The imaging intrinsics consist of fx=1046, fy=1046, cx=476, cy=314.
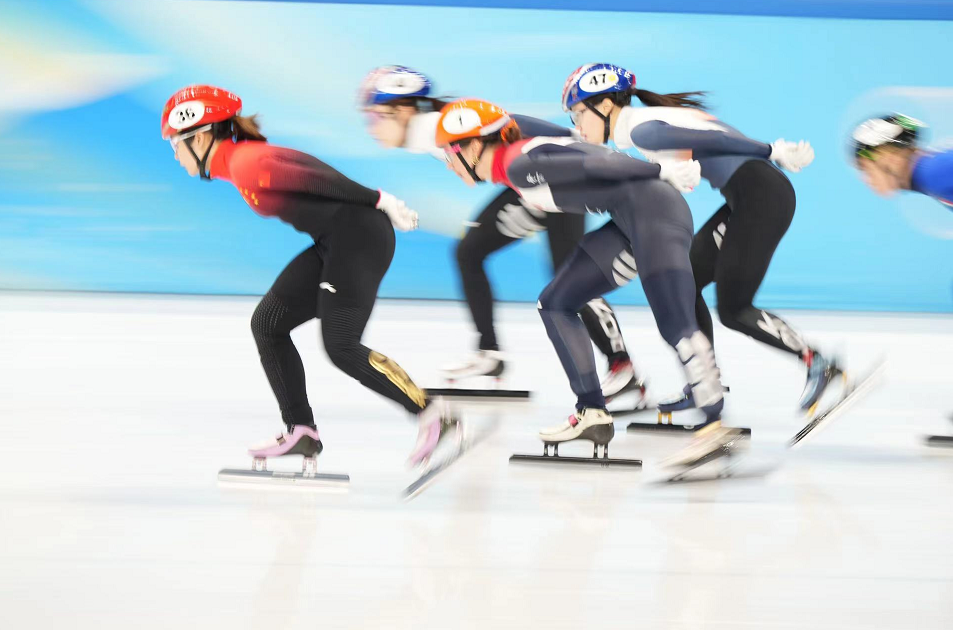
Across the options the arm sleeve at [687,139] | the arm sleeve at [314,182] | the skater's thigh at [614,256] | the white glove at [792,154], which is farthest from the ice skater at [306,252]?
the white glove at [792,154]

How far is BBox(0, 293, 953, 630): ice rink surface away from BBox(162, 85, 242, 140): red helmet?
1.01 meters

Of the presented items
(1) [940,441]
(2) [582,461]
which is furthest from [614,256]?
(1) [940,441]

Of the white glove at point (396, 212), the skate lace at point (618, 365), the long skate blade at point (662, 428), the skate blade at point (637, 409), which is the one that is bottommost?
the skate blade at point (637, 409)

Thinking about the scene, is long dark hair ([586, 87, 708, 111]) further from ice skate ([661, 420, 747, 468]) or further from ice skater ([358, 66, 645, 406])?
ice skate ([661, 420, 747, 468])

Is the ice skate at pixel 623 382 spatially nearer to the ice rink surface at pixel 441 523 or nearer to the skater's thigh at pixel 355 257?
the ice rink surface at pixel 441 523

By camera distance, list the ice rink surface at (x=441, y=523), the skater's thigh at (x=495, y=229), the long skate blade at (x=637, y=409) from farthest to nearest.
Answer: the skater's thigh at (x=495, y=229) < the long skate blade at (x=637, y=409) < the ice rink surface at (x=441, y=523)

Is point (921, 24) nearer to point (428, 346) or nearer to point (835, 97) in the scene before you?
point (835, 97)

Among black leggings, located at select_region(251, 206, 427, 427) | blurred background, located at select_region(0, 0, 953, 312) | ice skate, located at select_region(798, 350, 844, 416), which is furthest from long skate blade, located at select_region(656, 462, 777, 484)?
blurred background, located at select_region(0, 0, 953, 312)

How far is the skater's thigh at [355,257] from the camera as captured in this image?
2896 millimetres

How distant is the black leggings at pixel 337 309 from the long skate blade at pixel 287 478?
0.16m

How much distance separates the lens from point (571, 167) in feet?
9.99

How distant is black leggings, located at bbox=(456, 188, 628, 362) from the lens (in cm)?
421

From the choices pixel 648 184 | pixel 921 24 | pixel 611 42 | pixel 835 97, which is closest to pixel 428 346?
pixel 648 184

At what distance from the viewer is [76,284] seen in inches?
343
